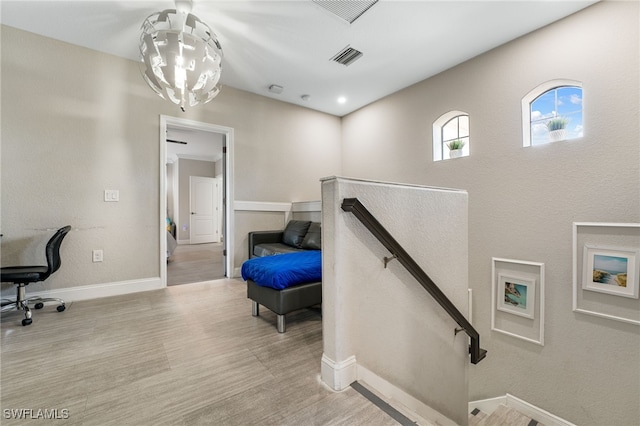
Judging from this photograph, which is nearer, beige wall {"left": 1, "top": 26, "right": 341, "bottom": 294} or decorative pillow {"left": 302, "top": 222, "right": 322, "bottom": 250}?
beige wall {"left": 1, "top": 26, "right": 341, "bottom": 294}

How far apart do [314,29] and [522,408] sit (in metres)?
4.74

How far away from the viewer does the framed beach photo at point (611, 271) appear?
2.19m

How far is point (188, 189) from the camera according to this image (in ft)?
25.5

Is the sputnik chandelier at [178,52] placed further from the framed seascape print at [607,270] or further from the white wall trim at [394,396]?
the framed seascape print at [607,270]

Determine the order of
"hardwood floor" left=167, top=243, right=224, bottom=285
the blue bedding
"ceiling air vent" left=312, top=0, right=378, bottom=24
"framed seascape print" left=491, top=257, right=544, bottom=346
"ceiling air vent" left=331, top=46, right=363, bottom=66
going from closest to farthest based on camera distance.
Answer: the blue bedding < "ceiling air vent" left=312, top=0, right=378, bottom=24 < "framed seascape print" left=491, top=257, right=544, bottom=346 < "ceiling air vent" left=331, top=46, right=363, bottom=66 < "hardwood floor" left=167, top=243, right=224, bottom=285

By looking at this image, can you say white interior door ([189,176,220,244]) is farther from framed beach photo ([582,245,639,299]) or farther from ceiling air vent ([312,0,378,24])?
framed beach photo ([582,245,639,299])

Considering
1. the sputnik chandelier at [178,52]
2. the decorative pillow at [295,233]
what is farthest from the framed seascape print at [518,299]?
the sputnik chandelier at [178,52]

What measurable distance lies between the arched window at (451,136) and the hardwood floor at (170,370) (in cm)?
287

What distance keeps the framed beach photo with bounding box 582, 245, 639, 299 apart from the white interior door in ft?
27.6

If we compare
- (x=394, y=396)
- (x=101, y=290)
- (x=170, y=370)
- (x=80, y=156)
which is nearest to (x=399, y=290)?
(x=394, y=396)


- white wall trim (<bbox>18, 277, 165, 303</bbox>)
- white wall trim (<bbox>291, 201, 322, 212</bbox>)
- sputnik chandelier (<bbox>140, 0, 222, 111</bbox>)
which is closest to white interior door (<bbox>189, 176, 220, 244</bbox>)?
white wall trim (<bbox>291, 201, 322, 212</bbox>)

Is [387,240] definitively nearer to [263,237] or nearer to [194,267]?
[263,237]

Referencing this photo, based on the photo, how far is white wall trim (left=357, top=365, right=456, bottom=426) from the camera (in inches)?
53.2

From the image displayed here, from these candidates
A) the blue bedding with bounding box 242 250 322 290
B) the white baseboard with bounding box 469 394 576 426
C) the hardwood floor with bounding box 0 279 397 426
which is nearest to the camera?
the hardwood floor with bounding box 0 279 397 426
